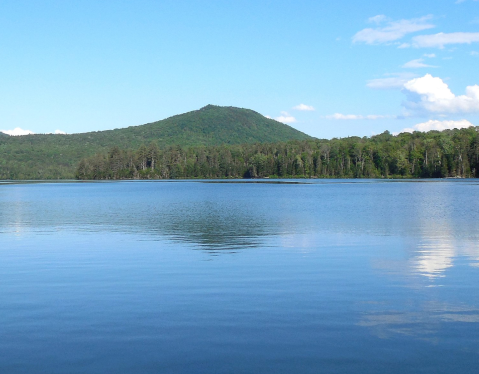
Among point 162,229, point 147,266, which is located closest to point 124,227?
point 162,229

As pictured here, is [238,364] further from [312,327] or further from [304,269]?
[304,269]

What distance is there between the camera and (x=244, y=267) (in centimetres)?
1781

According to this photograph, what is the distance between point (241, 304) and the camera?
41.1 ft

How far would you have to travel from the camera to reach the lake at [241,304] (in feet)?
29.3

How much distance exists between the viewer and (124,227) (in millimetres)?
→ 32312

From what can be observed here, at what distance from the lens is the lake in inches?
351

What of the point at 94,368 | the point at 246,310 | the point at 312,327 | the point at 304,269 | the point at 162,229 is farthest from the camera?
the point at 162,229

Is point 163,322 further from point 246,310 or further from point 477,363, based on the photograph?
point 477,363

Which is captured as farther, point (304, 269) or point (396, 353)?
point (304, 269)

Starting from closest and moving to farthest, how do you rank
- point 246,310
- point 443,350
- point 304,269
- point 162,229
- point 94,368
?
point 94,368, point 443,350, point 246,310, point 304,269, point 162,229

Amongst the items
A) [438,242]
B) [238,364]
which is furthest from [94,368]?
[438,242]

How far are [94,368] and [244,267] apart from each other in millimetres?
9615

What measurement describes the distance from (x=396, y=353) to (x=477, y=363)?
1.29 meters

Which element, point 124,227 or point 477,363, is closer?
point 477,363
